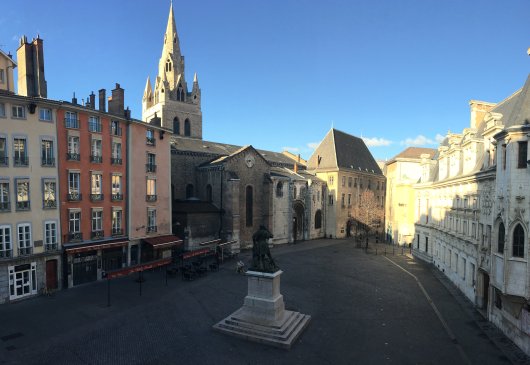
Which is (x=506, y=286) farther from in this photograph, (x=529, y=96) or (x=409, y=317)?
(x=529, y=96)

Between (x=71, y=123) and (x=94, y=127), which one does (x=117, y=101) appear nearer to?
(x=94, y=127)

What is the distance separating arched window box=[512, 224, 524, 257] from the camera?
1593cm

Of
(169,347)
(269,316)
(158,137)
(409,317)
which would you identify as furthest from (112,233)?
(409,317)

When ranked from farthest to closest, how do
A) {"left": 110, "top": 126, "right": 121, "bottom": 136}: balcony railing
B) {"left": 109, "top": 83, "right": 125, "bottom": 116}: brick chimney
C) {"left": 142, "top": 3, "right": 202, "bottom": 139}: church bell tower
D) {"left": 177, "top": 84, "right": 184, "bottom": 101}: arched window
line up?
{"left": 177, "top": 84, "right": 184, "bottom": 101}: arched window < {"left": 142, "top": 3, "right": 202, "bottom": 139}: church bell tower < {"left": 109, "top": 83, "right": 125, "bottom": 116}: brick chimney < {"left": 110, "top": 126, "right": 121, "bottom": 136}: balcony railing

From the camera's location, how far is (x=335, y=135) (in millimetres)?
59719

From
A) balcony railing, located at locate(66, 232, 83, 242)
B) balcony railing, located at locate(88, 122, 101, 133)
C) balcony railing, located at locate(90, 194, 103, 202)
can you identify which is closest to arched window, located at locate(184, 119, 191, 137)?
balcony railing, located at locate(88, 122, 101, 133)

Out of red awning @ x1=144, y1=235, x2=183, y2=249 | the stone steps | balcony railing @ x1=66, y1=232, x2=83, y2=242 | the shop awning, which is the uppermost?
balcony railing @ x1=66, y1=232, x2=83, y2=242

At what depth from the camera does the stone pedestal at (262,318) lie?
16.2 m

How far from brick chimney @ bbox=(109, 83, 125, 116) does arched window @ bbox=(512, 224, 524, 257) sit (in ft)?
96.7

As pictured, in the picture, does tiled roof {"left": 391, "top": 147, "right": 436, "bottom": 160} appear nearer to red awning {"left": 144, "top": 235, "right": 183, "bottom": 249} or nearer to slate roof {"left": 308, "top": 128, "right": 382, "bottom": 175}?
slate roof {"left": 308, "top": 128, "right": 382, "bottom": 175}

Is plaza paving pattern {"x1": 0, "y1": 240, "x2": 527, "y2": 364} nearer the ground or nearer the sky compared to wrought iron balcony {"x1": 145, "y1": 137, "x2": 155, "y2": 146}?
nearer the ground

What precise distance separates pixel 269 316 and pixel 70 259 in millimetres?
16370

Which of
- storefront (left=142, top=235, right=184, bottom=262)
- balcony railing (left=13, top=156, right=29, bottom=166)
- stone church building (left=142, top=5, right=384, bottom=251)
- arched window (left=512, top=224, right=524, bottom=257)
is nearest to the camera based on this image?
arched window (left=512, top=224, right=524, bottom=257)

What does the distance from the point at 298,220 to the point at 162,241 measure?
2537cm
